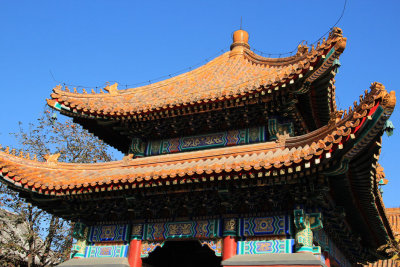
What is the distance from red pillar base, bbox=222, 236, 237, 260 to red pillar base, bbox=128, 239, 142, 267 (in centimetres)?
239

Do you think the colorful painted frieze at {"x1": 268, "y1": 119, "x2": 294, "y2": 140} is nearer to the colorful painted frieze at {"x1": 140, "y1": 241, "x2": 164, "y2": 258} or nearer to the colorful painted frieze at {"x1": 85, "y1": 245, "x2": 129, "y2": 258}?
the colorful painted frieze at {"x1": 140, "y1": 241, "x2": 164, "y2": 258}

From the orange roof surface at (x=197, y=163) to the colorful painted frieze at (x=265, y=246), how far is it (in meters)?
1.79

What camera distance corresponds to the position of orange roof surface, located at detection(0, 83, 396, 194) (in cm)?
723

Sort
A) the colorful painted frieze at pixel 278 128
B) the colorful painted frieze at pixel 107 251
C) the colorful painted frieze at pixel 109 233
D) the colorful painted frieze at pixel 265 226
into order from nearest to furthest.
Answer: the colorful painted frieze at pixel 265 226 → the colorful painted frieze at pixel 107 251 → the colorful painted frieze at pixel 109 233 → the colorful painted frieze at pixel 278 128

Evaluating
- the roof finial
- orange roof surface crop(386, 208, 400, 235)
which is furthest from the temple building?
orange roof surface crop(386, 208, 400, 235)

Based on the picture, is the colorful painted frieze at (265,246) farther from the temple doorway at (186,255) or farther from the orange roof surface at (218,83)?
the temple doorway at (186,255)

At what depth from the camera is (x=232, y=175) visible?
27.5 feet

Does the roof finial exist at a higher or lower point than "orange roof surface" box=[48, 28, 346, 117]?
higher

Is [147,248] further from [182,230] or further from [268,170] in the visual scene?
[268,170]

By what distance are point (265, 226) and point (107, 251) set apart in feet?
14.8

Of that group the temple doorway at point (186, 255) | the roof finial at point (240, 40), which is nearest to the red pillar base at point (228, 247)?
the temple doorway at point (186, 255)

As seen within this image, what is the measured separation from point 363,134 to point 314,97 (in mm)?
4501

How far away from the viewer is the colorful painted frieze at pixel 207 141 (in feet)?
37.0

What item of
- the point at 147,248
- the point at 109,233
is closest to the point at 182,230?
the point at 147,248
